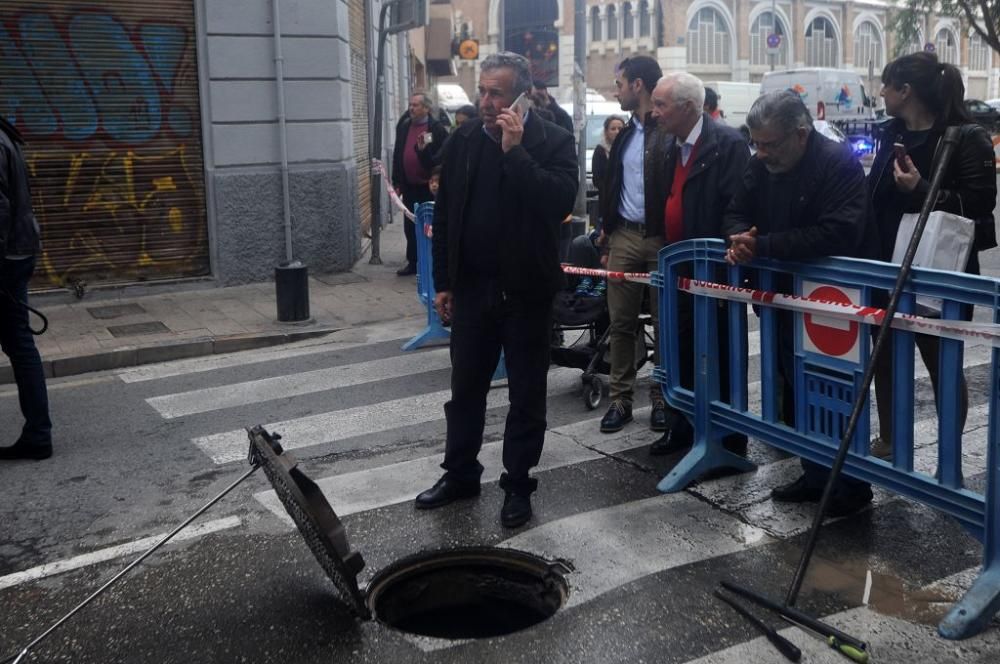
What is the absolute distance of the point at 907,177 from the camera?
489cm

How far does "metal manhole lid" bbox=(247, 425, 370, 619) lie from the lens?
146 inches

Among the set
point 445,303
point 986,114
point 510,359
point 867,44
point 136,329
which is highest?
point 867,44

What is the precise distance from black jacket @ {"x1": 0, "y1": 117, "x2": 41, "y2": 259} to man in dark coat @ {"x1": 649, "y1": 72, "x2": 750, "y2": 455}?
338cm

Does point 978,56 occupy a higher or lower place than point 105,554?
higher

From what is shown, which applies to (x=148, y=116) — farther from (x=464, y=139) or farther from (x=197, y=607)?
(x=197, y=607)

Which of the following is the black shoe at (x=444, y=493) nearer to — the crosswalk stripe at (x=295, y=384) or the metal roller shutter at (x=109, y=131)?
the crosswalk stripe at (x=295, y=384)

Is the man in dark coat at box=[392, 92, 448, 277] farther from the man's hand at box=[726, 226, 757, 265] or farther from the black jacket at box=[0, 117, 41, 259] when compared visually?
the man's hand at box=[726, 226, 757, 265]

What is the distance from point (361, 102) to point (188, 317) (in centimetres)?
641

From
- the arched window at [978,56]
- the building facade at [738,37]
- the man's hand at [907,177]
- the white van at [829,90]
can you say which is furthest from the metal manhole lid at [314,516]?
the arched window at [978,56]

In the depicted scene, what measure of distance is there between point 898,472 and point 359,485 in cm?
254

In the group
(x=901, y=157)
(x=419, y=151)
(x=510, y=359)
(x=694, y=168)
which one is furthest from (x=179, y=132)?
(x=901, y=157)

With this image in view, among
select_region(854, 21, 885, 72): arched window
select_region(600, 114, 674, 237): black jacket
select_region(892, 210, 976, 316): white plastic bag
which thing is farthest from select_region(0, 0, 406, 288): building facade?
select_region(854, 21, 885, 72): arched window

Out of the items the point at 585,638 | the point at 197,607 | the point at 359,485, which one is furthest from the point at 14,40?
the point at 585,638

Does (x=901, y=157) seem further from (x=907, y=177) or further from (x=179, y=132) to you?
(x=179, y=132)
